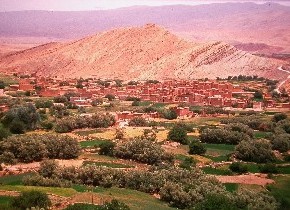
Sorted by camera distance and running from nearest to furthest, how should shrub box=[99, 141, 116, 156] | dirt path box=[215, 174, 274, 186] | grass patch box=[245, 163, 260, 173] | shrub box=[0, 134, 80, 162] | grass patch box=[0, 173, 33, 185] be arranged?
grass patch box=[0, 173, 33, 185] → dirt path box=[215, 174, 274, 186] → shrub box=[0, 134, 80, 162] → grass patch box=[245, 163, 260, 173] → shrub box=[99, 141, 116, 156]

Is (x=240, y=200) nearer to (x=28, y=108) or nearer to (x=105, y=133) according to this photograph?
(x=105, y=133)

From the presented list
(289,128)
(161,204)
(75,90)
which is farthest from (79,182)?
(75,90)

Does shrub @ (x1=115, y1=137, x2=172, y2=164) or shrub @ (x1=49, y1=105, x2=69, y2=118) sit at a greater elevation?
shrub @ (x1=115, y1=137, x2=172, y2=164)

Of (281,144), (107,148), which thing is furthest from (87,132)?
(281,144)

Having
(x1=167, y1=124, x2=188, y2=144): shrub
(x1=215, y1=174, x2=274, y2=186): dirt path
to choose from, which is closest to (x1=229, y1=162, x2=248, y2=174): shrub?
(x1=215, y1=174, x2=274, y2=186): dirt path

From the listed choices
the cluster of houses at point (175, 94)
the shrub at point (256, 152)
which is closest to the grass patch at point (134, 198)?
the shrub at point (256, 152)

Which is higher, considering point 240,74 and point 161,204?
point 161,204

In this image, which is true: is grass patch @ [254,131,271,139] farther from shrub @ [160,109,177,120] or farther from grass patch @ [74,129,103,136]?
grass patch @ [74,129,103,136]

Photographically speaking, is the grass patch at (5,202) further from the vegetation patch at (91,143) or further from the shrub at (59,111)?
the shrub at (59,111)
